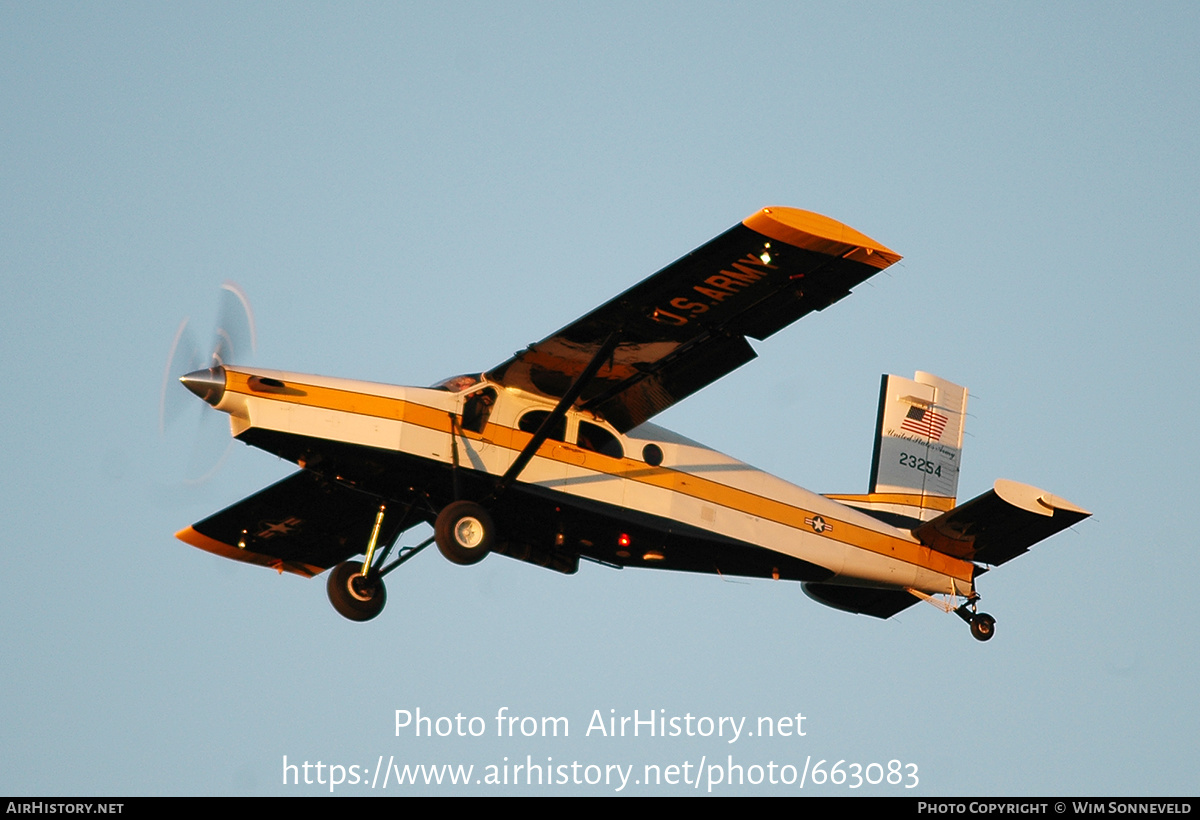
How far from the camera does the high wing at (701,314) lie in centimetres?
1456

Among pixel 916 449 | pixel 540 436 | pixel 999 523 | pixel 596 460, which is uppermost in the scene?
pixel 916 449

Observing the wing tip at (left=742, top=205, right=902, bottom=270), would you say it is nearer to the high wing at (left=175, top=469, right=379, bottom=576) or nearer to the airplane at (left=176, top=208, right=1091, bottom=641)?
the airplane at (left=176, top=208, right=1091, bottom=641)

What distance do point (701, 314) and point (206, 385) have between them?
490 centimetres

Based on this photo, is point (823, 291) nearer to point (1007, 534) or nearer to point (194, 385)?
point (1007, 534)

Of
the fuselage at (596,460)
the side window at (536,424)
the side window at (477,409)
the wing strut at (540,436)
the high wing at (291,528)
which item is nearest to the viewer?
the fuselage at (596,460)

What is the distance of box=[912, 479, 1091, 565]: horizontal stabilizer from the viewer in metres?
17.2

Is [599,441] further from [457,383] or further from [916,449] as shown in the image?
[916,449]

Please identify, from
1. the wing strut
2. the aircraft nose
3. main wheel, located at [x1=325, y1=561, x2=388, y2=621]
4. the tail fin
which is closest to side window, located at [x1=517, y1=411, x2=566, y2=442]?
the wing strut

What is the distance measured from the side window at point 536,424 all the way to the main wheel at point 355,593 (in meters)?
2.44

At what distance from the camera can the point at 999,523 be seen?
1761 cm

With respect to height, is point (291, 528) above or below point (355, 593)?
above

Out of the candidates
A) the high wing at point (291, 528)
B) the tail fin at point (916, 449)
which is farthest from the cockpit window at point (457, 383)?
the tail fin at point (916, 449)

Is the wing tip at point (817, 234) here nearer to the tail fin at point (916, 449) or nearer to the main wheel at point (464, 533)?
the main wheel at point (464, 533)

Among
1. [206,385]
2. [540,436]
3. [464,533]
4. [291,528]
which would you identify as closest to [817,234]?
[540,436]
